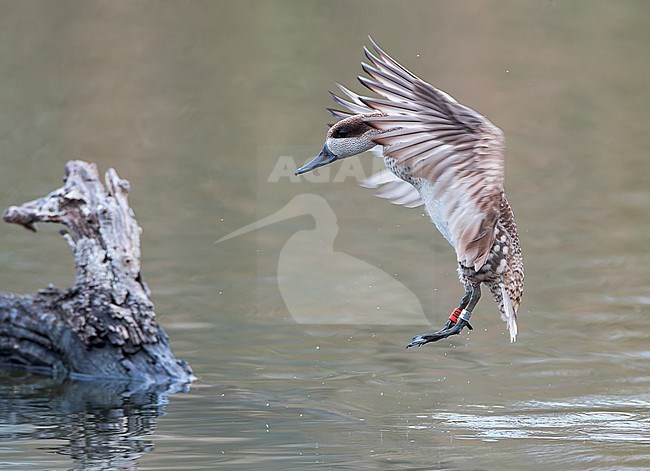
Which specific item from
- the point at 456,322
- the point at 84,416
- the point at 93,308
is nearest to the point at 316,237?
the point at 93,308

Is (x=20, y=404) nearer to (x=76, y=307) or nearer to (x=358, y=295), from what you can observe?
(x=76, y=307)

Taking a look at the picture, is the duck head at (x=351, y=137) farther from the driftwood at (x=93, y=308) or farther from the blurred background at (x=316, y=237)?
→ the driftwood at (x=93, y=308)

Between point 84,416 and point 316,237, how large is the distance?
5122 mm

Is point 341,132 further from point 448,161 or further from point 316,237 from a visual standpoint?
point 316,237

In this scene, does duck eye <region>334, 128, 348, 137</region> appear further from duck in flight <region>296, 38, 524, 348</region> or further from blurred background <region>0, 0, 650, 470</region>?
blurred background <region>0, 0, 650, 470</region>

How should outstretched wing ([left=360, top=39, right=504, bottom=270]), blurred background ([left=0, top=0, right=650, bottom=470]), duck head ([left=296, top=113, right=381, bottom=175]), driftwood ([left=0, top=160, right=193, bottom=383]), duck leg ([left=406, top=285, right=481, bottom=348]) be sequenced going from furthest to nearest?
driftwood ([left=0, top=160, right=193, bottom=383]), blurred background ([left=0, top=0, right=650, bottom=470]), duck head ([left=296, top=113, right=381, bottom=175]), duck leg ([left=406, top=285, right=481, bottom=348]), outstretched wing ([left=360, top=39, right=504, bottom=270])

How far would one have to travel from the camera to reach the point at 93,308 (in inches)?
286

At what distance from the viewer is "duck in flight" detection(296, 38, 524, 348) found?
5.48 metres

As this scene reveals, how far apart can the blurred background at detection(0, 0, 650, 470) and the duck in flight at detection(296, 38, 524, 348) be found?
2.67ft

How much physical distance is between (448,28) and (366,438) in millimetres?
12784

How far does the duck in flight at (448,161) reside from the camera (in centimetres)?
548

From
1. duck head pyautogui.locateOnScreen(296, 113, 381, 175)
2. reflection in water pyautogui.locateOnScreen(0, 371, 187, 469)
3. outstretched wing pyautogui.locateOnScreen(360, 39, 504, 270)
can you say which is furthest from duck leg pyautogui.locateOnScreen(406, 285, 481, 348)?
reflection in water pyautogui.locateOnScreen(0, 371, 187, 469)

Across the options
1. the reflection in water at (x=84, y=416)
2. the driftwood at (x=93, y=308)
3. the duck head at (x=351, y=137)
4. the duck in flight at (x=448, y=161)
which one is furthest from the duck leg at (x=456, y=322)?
the driftwood at (x=93, y=308)

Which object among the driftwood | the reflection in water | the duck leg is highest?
the driftwood
